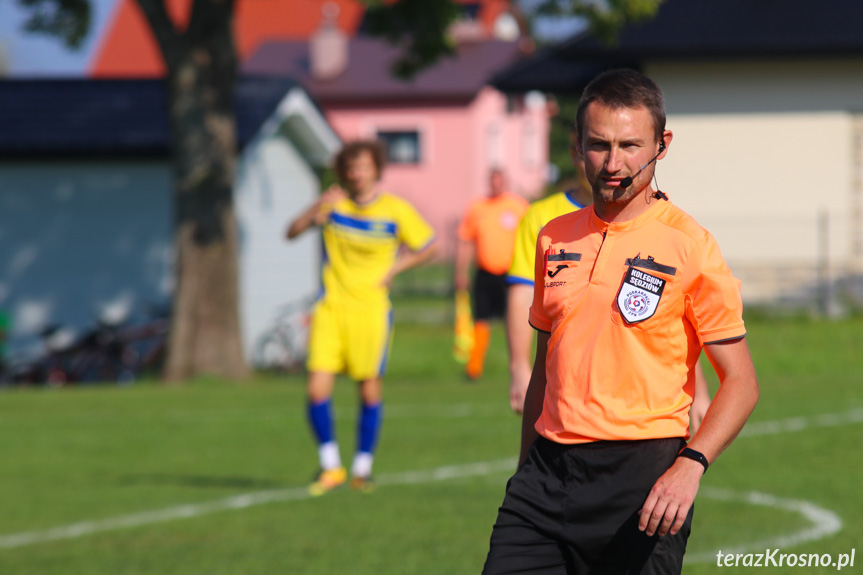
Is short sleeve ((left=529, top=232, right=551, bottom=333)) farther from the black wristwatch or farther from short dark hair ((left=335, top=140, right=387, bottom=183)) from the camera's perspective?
short dark hair ((left=335, top=140, right=387, bottom=183))

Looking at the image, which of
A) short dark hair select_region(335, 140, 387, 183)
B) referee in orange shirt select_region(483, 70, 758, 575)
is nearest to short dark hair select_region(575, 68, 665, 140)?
referee in orange shirt select_region(483, 70, 758, 575)

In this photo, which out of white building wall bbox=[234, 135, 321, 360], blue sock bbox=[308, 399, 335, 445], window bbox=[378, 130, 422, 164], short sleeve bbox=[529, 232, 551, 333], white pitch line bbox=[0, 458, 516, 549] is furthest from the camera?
window bbox=[378, 130, 422, 164]

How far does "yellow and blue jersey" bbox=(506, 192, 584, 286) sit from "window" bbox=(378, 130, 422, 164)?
Result: 41.5 m

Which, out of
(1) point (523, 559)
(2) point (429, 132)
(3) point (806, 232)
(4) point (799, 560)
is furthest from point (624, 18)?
(2) point (429, 132)

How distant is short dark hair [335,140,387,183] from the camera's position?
8992 millimetres

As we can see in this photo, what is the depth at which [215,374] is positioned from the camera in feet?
62.0

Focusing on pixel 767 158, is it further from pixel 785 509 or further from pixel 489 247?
pixel 785 509

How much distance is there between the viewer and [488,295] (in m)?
17.0

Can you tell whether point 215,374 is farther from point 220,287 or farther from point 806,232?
point 806,232

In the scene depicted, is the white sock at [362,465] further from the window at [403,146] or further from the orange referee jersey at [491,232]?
the window at [403,146]

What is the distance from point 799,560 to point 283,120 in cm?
1721

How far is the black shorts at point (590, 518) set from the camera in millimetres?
3533

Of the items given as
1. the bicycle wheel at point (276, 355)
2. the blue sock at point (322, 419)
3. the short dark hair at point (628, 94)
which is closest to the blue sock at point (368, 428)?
the blue sock at point (322, 419)

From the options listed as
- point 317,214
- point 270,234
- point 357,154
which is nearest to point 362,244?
point 317,214
